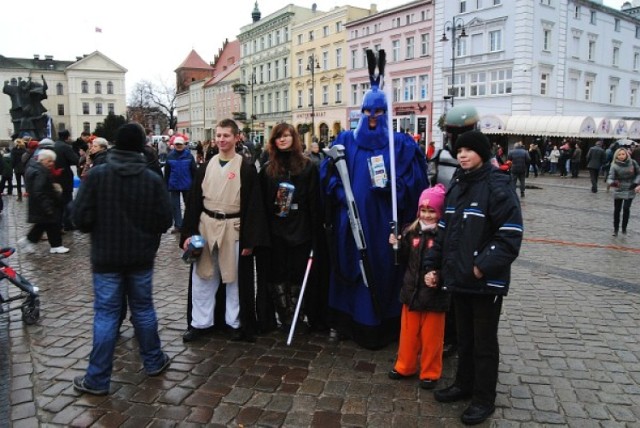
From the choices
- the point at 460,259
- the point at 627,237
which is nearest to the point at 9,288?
the point at 460,259

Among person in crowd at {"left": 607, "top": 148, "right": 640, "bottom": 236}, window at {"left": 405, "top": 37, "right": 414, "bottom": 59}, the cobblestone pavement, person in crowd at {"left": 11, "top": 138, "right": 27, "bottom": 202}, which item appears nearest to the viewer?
the cobblestone pavement

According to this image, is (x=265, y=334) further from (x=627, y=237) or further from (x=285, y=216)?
(x=627, y=237)

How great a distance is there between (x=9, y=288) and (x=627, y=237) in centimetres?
1025

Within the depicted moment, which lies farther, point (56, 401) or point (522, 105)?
point (522, 105)

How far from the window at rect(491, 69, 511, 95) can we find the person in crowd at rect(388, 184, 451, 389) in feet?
111

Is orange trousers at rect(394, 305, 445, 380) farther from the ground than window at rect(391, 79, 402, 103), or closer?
closer

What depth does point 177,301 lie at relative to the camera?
6.11 metres

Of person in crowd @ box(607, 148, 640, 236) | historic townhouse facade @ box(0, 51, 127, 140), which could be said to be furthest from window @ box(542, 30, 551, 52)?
historic townhouse facade @ box(0, 51, 127, 140)

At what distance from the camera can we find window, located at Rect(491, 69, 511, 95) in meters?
35.0

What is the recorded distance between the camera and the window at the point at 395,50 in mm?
43844

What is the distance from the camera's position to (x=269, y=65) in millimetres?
64250

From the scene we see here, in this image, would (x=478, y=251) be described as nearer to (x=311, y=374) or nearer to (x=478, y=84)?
(x=311, y=374)

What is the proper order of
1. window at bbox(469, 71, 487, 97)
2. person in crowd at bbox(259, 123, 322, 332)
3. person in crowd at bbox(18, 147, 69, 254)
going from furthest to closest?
window at bbox(469, 71, 487, 97)
person in crowd at bbox(18, 147, 69, 254)
person in crowd at bbox(259, 123, 322, 332)

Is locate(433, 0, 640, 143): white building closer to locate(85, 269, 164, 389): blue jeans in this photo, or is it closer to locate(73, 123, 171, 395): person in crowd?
locate(73, 123, 171, 395): person in crowd
